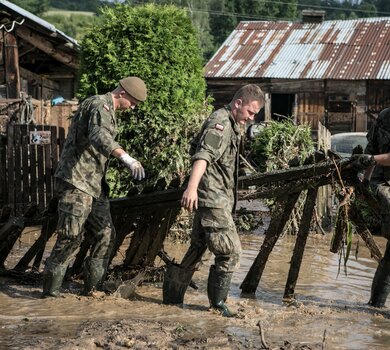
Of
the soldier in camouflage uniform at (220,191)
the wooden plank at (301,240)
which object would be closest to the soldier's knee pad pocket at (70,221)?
the soldier in camouflage uniform at (220,191)

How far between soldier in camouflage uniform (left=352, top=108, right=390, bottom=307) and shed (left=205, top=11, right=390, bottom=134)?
1917cm

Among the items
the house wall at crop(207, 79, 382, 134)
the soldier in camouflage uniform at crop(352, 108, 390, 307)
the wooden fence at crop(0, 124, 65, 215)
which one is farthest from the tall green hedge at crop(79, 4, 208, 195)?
the house wall at crop(207, 79, 382, 134)

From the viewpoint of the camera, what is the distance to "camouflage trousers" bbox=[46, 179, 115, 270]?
231 inches

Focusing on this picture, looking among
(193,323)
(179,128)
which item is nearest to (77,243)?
(193,323)

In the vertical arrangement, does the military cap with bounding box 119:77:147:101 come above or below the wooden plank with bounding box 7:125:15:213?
above

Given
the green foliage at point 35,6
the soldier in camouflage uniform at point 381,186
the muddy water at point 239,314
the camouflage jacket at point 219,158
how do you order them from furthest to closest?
the green foliage at point 35,6 < the soldier in camouflage uniform at point 381,186 < the camouflage jacket at point 219,158 < the muddy water at point 239,314

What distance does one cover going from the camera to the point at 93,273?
613cm

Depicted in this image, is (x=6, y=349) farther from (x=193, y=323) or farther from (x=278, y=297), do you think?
(x=278, y=297)

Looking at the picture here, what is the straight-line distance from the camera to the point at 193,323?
A: 5352 millimetres

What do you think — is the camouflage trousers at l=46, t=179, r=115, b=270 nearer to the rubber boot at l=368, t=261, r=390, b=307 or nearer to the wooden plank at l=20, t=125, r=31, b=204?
the rubber boot at l=368, t=261, r=390, b=307

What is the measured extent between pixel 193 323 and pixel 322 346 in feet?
3.87

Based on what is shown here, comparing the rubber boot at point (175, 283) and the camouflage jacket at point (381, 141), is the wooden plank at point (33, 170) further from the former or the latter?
the camouflage jacket at point (381, 141)

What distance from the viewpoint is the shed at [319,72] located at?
86.0 ft

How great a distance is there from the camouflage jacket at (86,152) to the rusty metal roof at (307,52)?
20973 mm
